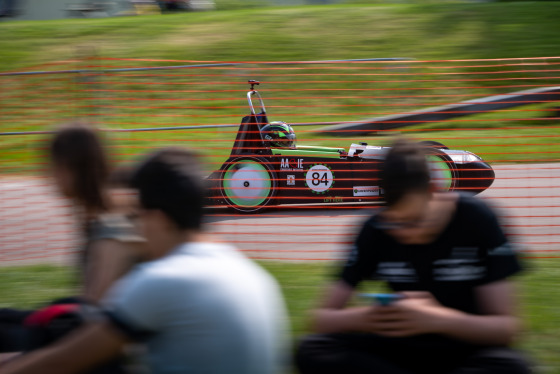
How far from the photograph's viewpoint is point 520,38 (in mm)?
17484

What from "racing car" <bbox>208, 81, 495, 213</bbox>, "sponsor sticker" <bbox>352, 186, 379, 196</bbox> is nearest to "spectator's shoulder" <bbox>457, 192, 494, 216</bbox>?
"racing car" <bbox>208, 81, 495, 213</bbox>

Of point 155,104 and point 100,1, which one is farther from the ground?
point 100,1

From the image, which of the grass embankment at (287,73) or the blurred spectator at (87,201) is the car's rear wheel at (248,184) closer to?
the grass embankment at (287,73)

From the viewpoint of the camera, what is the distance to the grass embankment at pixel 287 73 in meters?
11.9

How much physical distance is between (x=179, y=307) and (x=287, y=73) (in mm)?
14088

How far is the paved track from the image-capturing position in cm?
637

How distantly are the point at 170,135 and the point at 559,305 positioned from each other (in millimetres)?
8260

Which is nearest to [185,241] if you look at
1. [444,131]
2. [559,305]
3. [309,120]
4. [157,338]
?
[157,338]

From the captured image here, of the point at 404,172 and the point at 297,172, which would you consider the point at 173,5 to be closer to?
the point at 297,172

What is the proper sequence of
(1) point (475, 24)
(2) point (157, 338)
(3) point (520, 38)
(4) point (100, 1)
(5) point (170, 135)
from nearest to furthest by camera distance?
(2) point (157, 338)
(5) point (170, 135)
(3) point (520, 38)
(1) point (475, 24)
(4) point (100, 1)

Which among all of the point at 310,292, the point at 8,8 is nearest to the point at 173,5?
the point at 8,8

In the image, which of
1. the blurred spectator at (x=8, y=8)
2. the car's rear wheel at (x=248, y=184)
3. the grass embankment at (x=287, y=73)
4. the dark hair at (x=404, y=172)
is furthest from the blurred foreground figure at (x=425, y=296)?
the blurred spectator at (x=8, y=8)

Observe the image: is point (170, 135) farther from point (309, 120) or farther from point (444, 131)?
point (444, 131)

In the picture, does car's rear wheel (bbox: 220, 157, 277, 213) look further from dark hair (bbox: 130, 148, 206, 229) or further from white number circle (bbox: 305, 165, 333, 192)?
dark hair (bbox: 130, 148, 206, 229)
